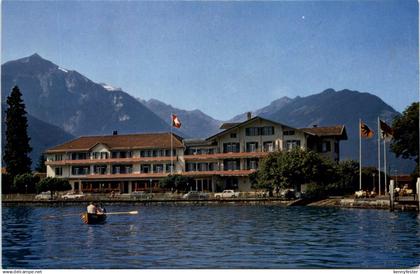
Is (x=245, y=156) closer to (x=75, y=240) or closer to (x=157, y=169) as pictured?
(x=157, y=169)

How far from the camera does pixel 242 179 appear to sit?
84.1 meters

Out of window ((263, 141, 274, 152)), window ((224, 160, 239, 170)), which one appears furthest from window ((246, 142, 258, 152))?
window ((224, 160, 239, 170))

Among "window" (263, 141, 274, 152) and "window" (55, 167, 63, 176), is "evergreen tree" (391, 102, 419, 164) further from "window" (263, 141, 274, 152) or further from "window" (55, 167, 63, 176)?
"window" (55, 167, 63, 176)

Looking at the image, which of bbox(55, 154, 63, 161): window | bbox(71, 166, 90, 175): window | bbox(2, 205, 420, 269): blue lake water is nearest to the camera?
bbox(2, 205, 420, 269): blue lake water

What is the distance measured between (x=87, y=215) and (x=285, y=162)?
105 feet

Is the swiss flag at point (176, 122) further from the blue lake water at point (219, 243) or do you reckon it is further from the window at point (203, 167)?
the blue lake water at point (219, 243)

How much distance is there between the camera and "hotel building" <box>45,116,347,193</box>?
272 feet

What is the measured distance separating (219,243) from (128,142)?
63164 millimetres

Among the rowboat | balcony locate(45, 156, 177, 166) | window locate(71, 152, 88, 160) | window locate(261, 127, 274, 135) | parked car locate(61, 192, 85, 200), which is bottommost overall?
the rowboat

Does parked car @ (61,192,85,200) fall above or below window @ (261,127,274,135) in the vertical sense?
below

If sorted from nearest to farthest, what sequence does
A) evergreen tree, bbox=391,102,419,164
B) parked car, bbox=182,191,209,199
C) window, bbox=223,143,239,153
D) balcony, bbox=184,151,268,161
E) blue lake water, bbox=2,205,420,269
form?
blue lake water, bbox=2,205,420,269 < evergreen tree, bbox=391,102,419,164 < parked car, bbox=182,191,209,199 < balcony, bbox=184,151,268,161 < window, bbox=223,143,239,153

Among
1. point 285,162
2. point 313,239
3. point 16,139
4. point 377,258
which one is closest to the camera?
point 377,258

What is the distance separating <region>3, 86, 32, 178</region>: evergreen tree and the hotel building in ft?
15.9

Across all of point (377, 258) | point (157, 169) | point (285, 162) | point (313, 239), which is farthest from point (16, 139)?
point (377, 258)
